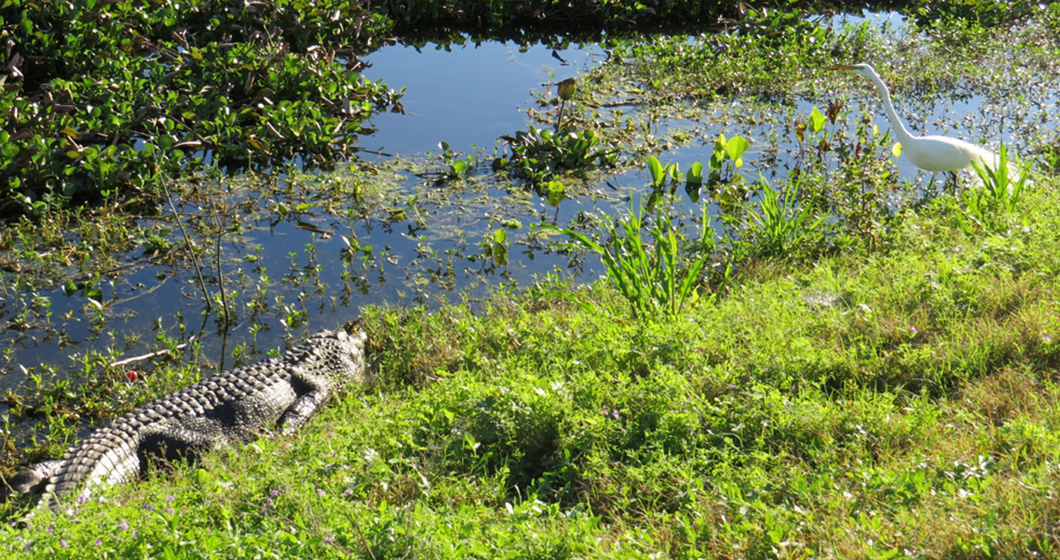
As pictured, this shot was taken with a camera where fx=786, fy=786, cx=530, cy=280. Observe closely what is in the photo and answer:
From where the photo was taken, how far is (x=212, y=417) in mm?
3709

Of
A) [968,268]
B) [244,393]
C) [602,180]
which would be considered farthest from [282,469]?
[602,180]

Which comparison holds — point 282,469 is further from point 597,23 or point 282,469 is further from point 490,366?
point 597,23

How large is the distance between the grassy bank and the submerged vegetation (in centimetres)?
1

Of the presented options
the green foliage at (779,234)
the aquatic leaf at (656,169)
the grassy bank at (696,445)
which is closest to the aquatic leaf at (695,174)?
the aquatic leaf at (656,169)

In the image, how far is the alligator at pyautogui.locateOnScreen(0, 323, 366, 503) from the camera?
126 inches

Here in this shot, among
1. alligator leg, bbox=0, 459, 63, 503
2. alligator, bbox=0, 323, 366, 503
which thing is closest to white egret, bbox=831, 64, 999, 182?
alligator, bbox=0, 323, 366, 503

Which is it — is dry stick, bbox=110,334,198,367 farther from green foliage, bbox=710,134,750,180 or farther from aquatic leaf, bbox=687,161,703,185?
aquatic leaf, bbox=687,161,703,185

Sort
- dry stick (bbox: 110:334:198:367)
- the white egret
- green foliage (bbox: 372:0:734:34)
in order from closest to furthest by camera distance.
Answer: dry stick (bbox: 110:334:198:367), the white egret, green foliage (bbox: 372:0:734:34)

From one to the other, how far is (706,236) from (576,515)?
7.57 feet

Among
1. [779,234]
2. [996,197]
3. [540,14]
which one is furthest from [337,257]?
[540,14]

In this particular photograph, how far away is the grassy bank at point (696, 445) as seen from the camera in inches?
85.7

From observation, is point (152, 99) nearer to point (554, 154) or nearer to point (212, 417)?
point (554, 154)

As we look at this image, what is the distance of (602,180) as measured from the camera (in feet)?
20.9

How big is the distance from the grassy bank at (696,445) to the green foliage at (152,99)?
2769 millimetres
